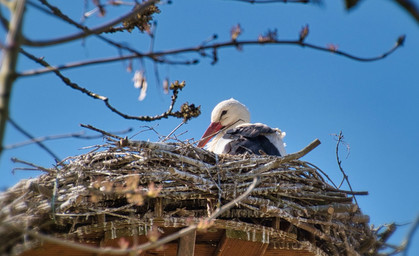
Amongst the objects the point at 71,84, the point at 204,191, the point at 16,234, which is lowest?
the point at 16,234

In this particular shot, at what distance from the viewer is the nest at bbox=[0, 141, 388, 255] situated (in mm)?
3879

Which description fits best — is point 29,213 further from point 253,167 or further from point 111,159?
point 253,167

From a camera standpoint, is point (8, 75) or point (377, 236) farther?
point (377, 236)


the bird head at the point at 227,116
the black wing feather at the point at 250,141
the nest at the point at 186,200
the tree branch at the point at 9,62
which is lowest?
the tree branch at the point at 9,62

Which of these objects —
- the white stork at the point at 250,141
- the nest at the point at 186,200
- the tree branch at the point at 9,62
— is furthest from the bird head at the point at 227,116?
the tree branch at the point at 9,62

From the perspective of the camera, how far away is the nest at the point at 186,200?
12.7ft

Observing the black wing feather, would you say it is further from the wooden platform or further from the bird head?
the wooden platform

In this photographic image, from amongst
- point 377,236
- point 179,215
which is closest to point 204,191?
point 179,215

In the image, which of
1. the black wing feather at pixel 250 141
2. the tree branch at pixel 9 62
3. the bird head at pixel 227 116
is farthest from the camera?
the bird head at pixel 227 116

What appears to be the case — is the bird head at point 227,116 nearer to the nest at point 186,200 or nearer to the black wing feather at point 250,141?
the black wing feather at point 250,141

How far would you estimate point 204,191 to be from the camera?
4.05 m

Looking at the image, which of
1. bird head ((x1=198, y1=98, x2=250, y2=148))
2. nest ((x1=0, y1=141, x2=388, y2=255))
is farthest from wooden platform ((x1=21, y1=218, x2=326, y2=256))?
bird head ((x1=198, y1=98, x2=250, y2=148))

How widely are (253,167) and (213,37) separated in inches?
83.8

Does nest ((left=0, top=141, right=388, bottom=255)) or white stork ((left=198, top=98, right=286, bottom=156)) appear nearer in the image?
nest ((left=0, top=141, right=388, bottom=255))
